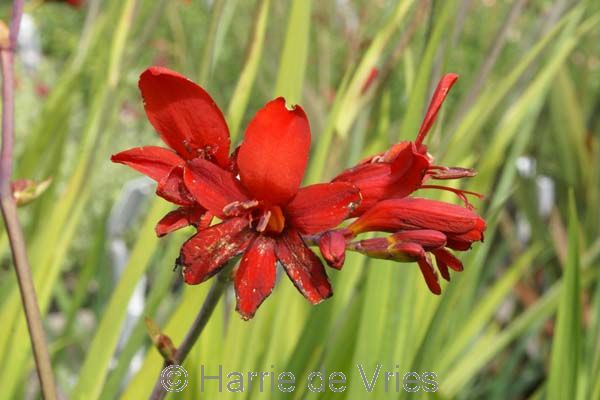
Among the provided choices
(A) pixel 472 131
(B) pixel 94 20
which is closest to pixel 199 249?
(A) pixel 472 131

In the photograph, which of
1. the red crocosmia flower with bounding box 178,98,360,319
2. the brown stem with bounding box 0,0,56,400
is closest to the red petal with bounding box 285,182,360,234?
the red crocosmia flower with bounding box 178,98,360,319

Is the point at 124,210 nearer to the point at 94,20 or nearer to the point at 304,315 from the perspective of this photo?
the point at 94,20

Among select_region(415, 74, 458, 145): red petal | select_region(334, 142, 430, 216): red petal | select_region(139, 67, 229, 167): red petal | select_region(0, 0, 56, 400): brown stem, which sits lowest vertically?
select_region(0, 0, 56, 400): brown stem

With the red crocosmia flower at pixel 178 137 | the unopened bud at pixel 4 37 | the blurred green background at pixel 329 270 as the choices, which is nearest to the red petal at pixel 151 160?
the red crocosmia flower at pixel 178 137

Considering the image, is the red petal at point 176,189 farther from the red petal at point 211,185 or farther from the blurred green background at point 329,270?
the blurred green background at point 329,270

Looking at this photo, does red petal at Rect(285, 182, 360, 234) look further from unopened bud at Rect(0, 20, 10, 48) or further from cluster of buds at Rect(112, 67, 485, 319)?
unopened bud at Rect(0, 20, 10, 48)
